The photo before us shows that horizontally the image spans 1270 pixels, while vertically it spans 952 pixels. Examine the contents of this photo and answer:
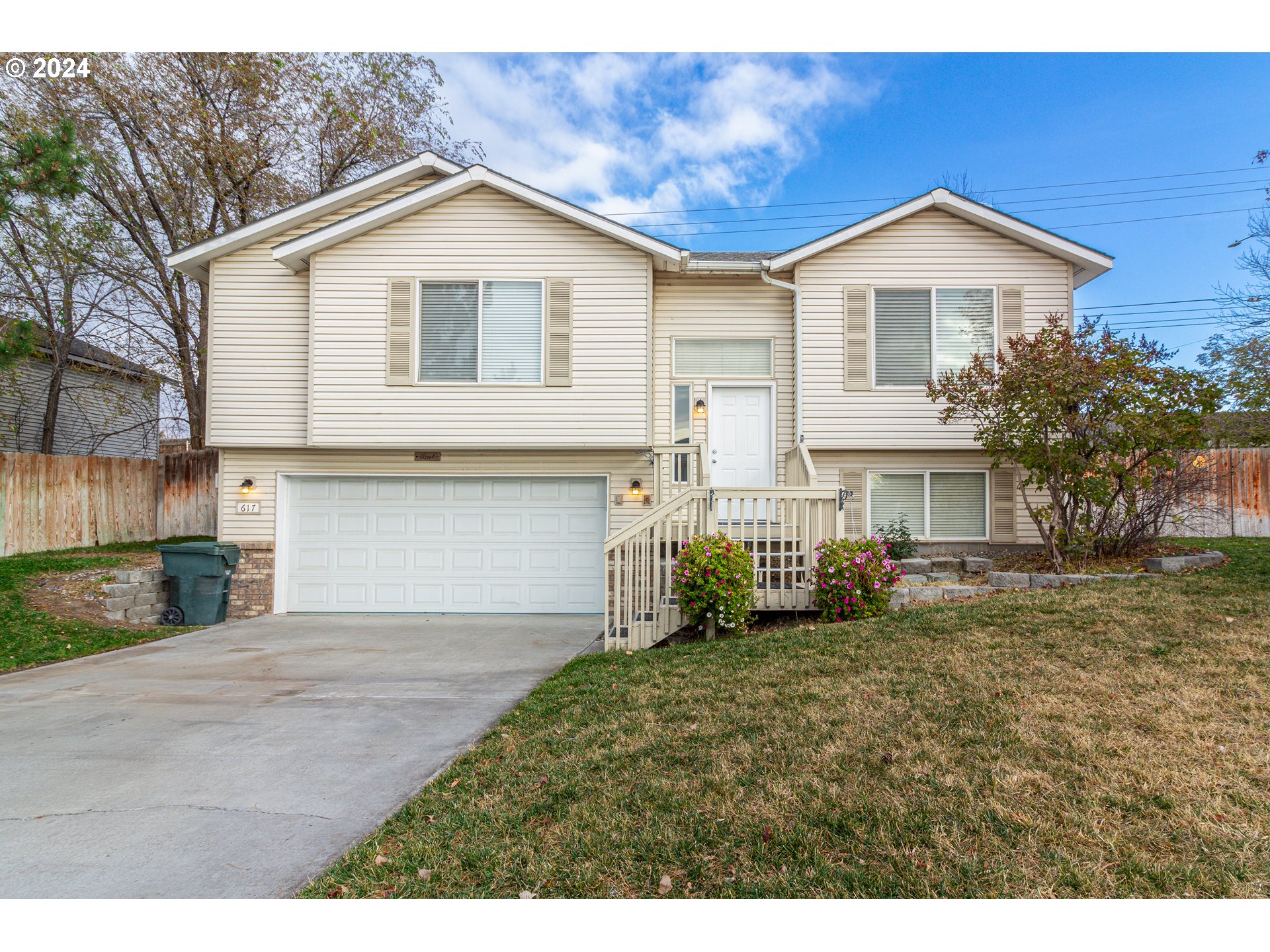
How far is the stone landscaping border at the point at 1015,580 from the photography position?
7949 mm

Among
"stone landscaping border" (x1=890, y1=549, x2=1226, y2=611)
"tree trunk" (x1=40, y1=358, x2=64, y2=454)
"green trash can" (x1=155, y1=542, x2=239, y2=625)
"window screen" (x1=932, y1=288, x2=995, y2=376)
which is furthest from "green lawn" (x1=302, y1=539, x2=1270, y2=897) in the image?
"tree trunk" (x1=40, y1=358, x2=64, y2=454)

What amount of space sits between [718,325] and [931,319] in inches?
127

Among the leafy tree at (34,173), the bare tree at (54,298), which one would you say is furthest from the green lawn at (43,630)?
the bare tree at (54,298)

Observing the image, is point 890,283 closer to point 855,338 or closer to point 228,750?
point 855,338

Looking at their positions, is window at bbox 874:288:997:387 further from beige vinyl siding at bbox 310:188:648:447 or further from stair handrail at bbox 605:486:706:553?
stair handrail at bbox 605:486:706:553

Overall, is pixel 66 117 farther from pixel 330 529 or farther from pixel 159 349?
pixel 330 529

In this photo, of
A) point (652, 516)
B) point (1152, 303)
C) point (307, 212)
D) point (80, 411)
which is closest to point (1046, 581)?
point (652, 516)

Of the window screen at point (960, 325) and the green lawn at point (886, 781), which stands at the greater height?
the window screen at point (960, 325)

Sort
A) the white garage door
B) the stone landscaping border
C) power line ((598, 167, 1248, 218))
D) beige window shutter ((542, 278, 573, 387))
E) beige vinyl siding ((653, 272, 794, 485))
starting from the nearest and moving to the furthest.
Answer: the stone landscaping border, beige window shutter ((542, 278, 573, 387)), the white garage door, beige vinyl siding ((653, 272, 794, 485)), power line ((598, 167, 1248, 218))

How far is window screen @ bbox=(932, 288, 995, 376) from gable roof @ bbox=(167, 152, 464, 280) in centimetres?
766

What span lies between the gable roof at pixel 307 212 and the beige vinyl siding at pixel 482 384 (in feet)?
3.35

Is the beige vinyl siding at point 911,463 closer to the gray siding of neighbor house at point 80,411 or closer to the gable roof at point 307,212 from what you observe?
the gable roof at point 307,212

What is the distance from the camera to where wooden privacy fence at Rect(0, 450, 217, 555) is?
11703mm

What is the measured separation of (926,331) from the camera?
1087 centimetres
